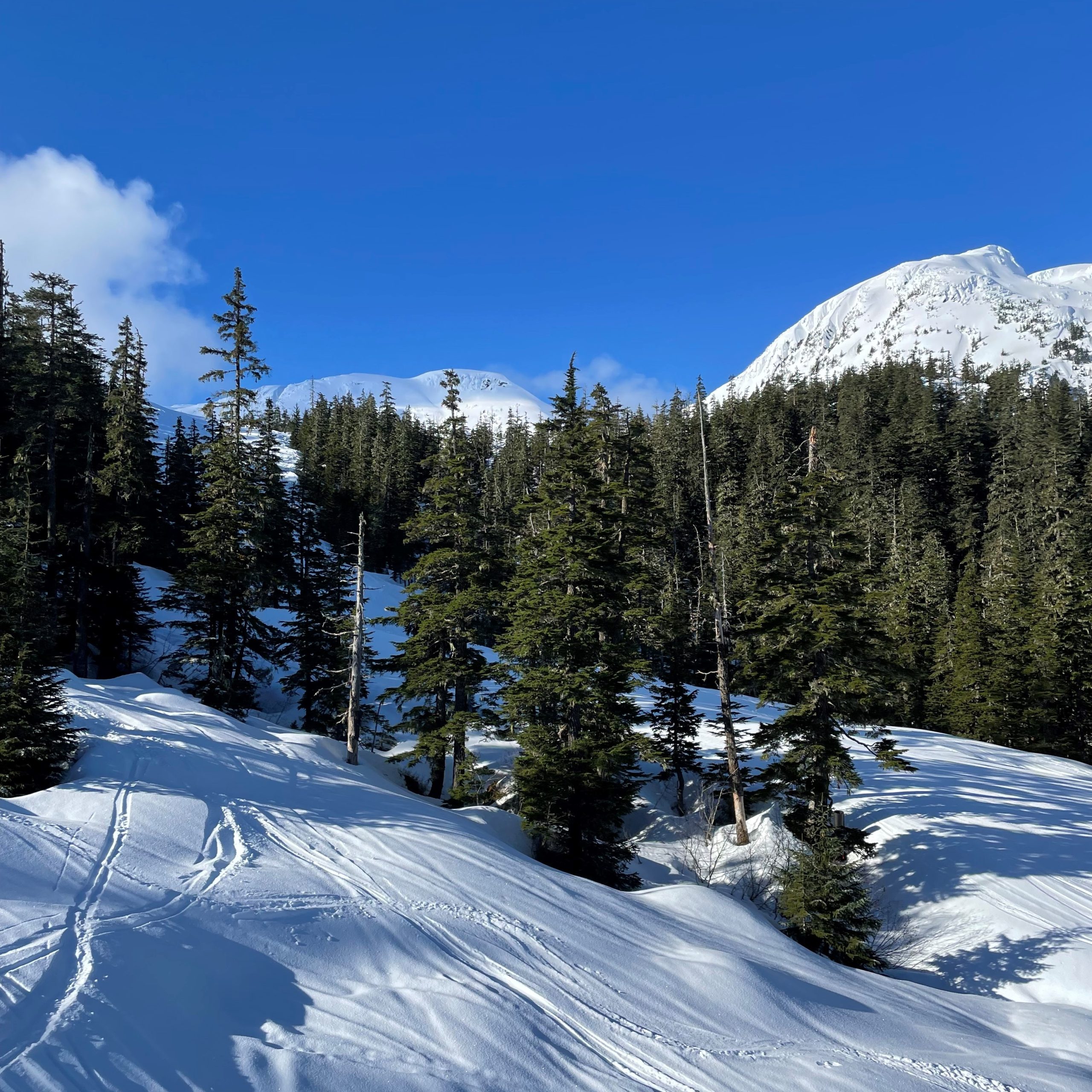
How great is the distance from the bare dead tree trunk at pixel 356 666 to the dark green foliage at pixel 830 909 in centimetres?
1311

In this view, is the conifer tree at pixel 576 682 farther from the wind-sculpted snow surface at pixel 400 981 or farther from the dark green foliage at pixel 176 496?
the dark green foliage at pixel 176 496

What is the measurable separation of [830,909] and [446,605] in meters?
13.0

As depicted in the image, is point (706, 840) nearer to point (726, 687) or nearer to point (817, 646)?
point (726, 687)

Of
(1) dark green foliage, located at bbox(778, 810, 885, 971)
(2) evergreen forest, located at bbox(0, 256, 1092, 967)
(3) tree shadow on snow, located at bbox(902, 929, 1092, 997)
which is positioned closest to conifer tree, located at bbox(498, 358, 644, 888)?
(2) evergreen forest, located at bbox(0, 256, 1092, 967)

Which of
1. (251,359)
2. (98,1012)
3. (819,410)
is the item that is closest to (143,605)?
(251,359)

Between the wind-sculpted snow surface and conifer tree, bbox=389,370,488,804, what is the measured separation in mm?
7935

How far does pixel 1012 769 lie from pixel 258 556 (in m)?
32.2

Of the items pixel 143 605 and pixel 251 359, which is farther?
pixel 143 605

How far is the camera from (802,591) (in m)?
16.3

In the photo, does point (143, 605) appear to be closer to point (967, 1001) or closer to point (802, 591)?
point (802, 591)

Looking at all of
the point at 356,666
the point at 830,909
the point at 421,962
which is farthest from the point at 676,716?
the point at 421,962

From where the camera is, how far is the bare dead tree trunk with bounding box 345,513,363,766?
62.5 feet

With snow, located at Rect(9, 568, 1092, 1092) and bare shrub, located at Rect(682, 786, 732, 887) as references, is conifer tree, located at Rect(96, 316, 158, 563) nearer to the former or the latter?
snow, located at Rect(9, 568, 1092, 1092)

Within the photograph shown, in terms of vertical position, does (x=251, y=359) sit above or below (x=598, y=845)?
above
